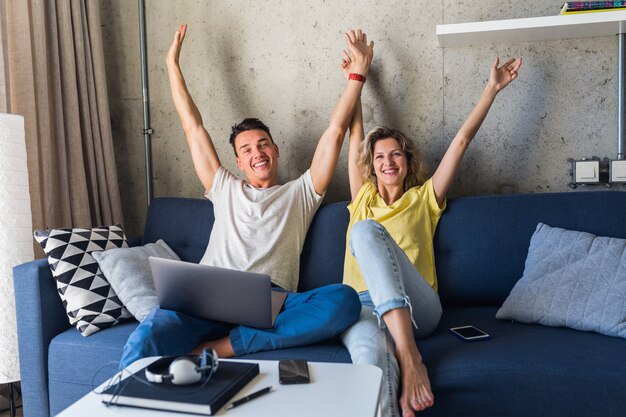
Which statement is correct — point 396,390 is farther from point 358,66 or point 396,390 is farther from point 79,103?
point 79,103

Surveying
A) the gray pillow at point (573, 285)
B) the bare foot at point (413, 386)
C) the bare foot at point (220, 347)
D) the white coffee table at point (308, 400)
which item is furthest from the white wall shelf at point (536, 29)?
the white coffee table at point (308, 400)

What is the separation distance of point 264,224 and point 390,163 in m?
0.58

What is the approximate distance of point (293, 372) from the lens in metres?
1.17

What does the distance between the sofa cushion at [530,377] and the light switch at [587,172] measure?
2.98 ft

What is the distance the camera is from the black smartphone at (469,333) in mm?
1721

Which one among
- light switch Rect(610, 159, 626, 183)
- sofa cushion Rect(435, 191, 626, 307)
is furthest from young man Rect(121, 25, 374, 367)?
light switch Rect(610, 159, 626, 183)

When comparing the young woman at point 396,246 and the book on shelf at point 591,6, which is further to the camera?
the book on shelf at point 591,6

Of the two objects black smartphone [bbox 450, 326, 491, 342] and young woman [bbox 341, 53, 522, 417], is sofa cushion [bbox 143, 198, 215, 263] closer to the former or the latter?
young woman [bbox 341, 53, 522, 417]

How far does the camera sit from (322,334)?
171 centimetres

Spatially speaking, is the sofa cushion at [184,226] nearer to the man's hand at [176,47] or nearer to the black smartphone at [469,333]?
the man's hand at [176,47]

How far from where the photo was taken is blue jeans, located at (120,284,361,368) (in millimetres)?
1667

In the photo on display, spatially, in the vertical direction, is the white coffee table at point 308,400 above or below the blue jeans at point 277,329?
above

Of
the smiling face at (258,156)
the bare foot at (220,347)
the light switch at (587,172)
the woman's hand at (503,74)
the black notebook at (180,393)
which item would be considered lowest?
the bare foot at (220,347)

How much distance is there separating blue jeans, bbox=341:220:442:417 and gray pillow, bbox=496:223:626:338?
33cm
